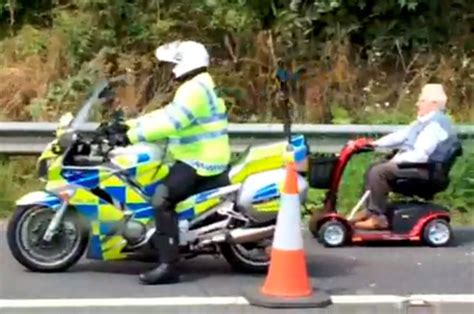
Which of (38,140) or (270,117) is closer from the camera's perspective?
(38,140)

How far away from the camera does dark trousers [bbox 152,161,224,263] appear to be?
942cm

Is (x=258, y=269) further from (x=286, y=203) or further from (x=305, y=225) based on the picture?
(x=305, y=225)

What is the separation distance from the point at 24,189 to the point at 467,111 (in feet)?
16.4

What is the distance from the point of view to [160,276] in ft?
30.9

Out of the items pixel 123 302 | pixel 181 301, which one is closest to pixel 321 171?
pixel 181 301

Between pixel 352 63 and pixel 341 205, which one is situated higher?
pixel 352 63

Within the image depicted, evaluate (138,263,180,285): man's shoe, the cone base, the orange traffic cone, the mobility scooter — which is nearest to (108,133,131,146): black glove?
(138,263,180,285): man's shoe

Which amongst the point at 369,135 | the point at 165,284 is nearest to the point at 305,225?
the point at 369,135

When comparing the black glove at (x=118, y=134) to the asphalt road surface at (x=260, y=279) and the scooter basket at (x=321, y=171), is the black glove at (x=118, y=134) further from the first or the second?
the scooter basket at (x=321, y=171)

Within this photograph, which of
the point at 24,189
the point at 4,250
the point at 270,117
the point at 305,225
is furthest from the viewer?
the point at 270,117

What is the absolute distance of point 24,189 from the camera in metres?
12.6

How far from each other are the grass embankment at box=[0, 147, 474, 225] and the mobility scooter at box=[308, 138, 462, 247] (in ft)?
3.34

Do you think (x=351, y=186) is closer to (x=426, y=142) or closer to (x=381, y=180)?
(x=381, y=180)

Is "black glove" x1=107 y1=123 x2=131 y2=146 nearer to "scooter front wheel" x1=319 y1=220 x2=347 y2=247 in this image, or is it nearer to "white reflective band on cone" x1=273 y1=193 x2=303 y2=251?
"white reflective band on cone" x1=273 y1=193 x2=303 y2=251
